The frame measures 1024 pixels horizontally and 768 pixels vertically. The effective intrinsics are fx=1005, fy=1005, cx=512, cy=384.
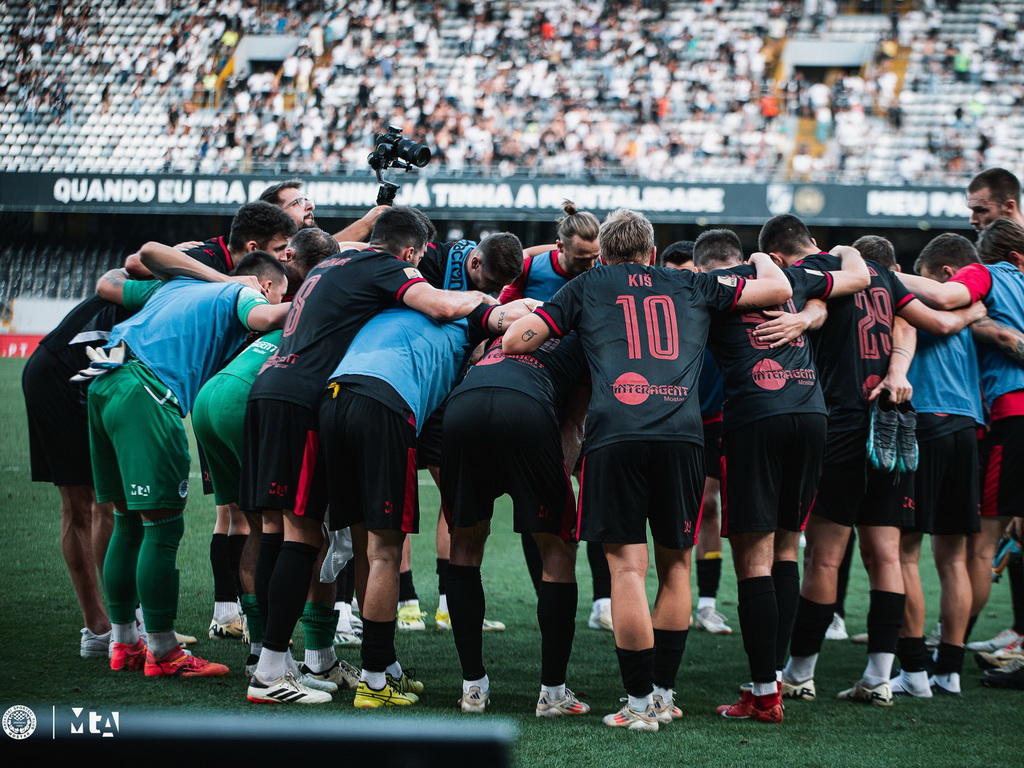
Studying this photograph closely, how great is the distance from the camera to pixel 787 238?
16.3ft

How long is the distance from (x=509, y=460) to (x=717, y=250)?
1598mm

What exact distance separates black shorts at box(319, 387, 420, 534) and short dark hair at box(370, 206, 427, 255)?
80 cm

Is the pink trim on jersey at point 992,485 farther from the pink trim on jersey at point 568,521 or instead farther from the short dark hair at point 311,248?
the short dark hair at point 311,248

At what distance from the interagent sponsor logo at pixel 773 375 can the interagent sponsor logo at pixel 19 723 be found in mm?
3529

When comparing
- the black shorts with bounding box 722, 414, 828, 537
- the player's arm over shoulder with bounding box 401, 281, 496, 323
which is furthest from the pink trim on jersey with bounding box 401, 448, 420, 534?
the black shorts with bounding box 722, 414, 828, 537

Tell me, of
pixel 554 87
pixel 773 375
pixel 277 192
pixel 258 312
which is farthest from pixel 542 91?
pixel 773 375

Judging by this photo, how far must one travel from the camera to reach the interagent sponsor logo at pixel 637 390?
4105 millimetres

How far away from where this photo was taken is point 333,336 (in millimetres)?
4547

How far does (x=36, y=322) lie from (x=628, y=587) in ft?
53.6

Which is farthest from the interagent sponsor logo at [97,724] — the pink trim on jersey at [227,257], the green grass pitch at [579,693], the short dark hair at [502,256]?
the pink trim on jersey at [227,257]

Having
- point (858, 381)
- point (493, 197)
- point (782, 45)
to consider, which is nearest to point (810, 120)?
point (782, 45)

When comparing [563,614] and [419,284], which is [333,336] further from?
[563,614]

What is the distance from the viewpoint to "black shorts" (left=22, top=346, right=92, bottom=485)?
5156mm

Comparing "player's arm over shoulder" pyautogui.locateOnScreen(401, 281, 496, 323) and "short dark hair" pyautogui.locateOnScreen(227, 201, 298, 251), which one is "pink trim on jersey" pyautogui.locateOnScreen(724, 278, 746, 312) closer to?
"player's arm over shoulder" pyautogui.locateOnScreen(401, 281, 496, 323)
